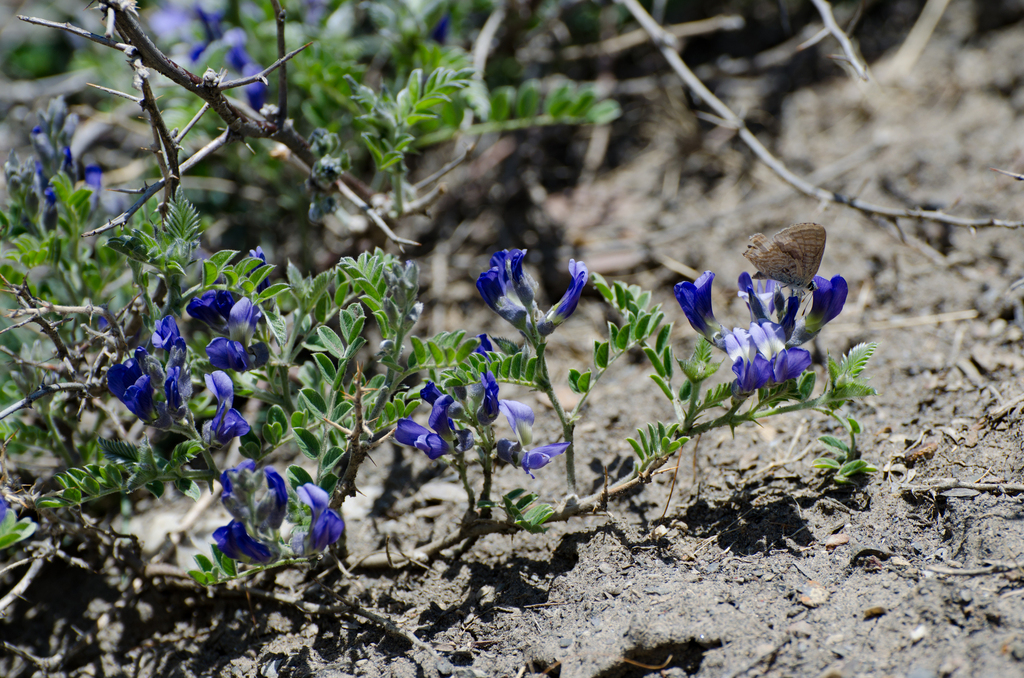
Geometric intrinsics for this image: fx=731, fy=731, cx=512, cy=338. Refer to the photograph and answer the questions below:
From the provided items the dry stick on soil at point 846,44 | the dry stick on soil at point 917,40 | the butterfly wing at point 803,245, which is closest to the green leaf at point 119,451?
the butterfly wing at point 803,245

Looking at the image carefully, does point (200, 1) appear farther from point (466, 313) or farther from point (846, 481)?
point (846, 481)

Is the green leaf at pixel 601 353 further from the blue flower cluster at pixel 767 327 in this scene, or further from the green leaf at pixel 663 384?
the blue flower cluster at pixel 767 327

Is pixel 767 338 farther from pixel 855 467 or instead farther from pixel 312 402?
pixel 312 402

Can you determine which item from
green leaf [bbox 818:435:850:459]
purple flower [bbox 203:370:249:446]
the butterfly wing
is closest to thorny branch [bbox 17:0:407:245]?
purple flower [bbox 203:370:249:446]

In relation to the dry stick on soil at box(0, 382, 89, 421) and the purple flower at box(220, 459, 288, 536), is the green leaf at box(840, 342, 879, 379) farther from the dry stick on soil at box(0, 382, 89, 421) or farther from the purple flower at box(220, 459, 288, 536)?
the dry stick on soil at box(0, 382, 89, 421)

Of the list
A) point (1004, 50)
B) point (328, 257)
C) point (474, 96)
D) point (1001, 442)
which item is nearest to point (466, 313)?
point (328, 257)

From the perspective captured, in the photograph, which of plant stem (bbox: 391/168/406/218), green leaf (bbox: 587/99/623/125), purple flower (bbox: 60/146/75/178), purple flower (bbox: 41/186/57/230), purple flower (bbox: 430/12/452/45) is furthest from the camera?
purple flower (bbox: 430/12/452/45)
